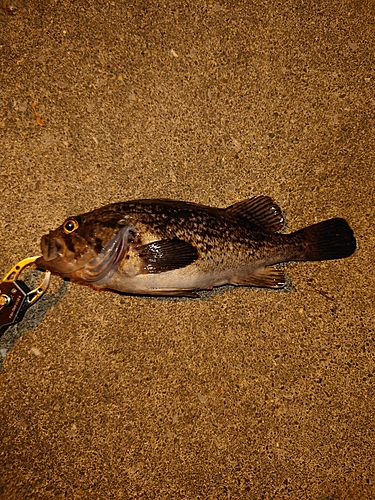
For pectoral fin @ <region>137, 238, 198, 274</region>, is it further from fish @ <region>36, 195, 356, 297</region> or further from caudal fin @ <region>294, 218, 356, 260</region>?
caudal fin @ <region>294, 218, 356, 260</region>

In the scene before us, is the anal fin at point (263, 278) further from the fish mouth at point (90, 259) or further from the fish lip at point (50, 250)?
the fish lip at point (50, 250)

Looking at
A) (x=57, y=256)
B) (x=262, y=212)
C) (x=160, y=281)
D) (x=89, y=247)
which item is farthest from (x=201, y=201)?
(x=57, y=256)

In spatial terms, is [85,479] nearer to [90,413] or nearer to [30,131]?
[90,413]

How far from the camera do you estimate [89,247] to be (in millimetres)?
2037

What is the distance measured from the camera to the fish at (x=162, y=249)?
2.04 m

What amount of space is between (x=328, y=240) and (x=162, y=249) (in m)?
1.15

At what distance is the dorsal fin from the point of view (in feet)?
8.01

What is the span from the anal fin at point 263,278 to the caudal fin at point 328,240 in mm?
214

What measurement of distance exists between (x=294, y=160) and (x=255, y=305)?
106 centimetres

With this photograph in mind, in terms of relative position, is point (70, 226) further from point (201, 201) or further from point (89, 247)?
point (201, 201)

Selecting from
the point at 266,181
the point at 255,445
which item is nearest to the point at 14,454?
the point at 255,445

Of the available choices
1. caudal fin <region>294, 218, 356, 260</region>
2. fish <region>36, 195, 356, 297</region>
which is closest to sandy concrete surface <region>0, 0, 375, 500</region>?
caudal fin <region>294, 218, 356, 260</region>

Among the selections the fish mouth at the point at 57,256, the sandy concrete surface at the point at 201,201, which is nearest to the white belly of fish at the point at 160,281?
the fish mouth at the point at 57,256

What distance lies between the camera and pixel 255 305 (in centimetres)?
261
